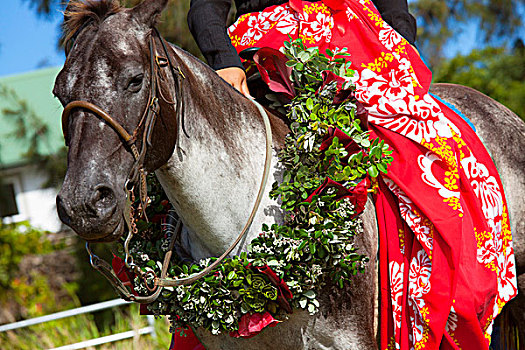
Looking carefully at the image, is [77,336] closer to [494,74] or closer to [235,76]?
[235,76]

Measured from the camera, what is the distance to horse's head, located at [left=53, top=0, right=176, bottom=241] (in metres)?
1.88

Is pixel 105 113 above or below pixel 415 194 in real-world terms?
above

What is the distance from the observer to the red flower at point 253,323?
2283mm

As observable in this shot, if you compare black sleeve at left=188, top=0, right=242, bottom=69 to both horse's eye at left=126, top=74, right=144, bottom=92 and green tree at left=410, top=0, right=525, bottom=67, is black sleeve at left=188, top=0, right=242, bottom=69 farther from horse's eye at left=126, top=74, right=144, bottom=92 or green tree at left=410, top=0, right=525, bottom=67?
green tree at left=410, top=0, right=525, bottom=67

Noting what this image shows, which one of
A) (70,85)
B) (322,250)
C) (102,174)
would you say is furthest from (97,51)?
(322,250)

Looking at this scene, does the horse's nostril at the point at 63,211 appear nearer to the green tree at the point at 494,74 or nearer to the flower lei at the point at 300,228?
the flower lei at the point at 300,228

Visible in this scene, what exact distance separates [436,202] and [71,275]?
822cm

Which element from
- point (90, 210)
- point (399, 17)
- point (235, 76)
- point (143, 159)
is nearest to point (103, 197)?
point (90, 210)

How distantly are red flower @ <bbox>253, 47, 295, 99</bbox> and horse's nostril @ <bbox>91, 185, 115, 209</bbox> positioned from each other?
904 millimetres

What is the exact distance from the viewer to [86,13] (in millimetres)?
2109

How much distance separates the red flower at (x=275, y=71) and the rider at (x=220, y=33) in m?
0.11

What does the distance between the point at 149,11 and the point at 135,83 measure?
0.91 feet

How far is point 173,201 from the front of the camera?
2.32 m

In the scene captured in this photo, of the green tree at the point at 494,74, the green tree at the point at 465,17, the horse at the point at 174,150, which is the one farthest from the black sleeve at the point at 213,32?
the green tree at the point at 465,17
